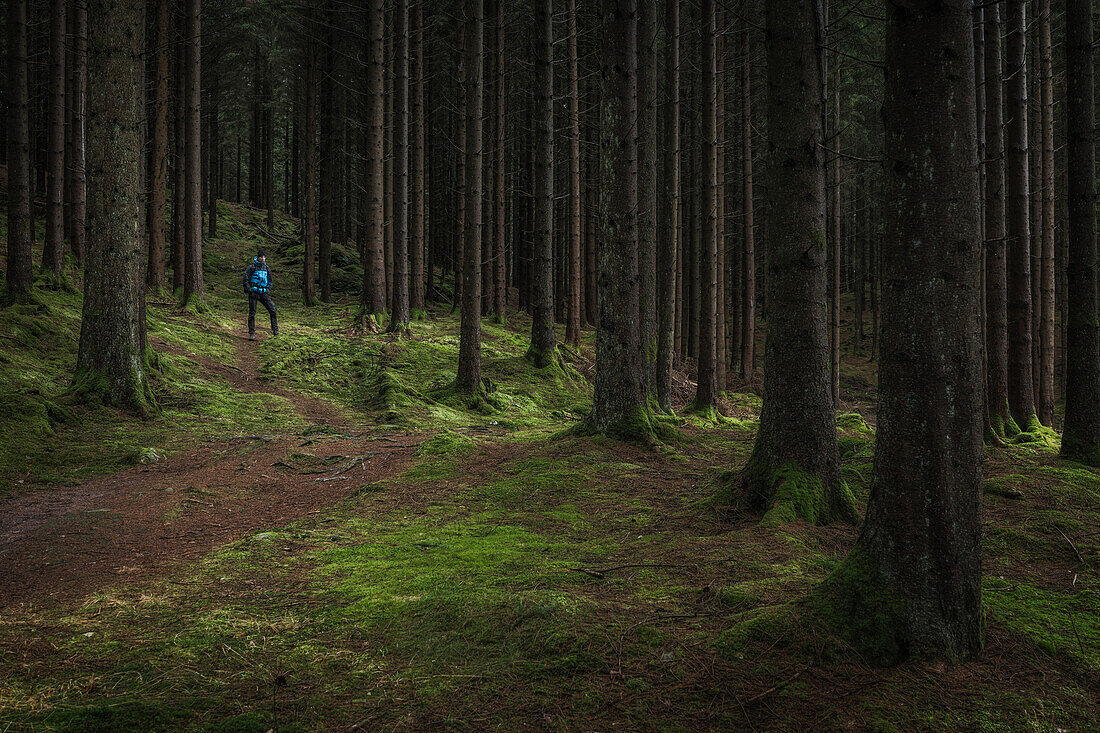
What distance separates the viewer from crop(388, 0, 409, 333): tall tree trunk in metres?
17.6

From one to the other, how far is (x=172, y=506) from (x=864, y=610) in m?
5.84

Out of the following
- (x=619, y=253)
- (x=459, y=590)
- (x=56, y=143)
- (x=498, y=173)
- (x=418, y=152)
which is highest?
(x=418, y=152)

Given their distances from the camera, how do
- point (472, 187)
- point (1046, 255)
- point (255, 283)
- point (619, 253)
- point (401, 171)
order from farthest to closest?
1. point (401, 171)
2. point (255, 283)
3. point (1046, 255)
4. point (472, 187)
5. point (619, 253)

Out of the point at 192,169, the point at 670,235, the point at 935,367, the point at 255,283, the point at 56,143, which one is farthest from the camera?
the point at 192,169

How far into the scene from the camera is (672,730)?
8.00 feet

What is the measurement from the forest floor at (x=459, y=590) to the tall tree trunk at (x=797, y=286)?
51cm

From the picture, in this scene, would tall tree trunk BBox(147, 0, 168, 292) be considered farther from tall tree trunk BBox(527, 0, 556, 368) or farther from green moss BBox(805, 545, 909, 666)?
green moss BBox(805, 545, 909, 666)

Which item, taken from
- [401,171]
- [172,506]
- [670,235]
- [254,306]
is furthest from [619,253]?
[401,171]

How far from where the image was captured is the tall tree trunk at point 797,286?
5297 millimetres

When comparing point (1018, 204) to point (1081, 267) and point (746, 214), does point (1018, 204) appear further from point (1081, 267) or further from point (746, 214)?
point (746, 214)

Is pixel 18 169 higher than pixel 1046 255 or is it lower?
higher

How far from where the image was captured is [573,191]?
1675cm

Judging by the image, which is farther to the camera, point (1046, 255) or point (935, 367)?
point (1046, 255)

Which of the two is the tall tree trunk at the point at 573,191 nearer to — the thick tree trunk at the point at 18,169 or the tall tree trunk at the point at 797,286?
the tall tree trunk at the point at 797,286
